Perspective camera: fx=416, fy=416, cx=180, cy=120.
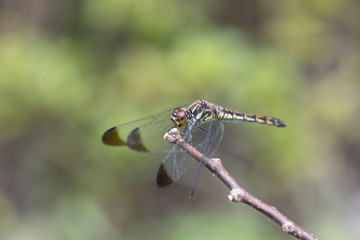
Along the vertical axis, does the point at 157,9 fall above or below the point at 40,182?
above

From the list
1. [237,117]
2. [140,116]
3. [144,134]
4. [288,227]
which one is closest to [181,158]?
[144,134]

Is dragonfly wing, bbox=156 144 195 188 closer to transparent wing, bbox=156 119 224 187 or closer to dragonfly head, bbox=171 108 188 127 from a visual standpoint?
transparent wing, bbox=156 119 224 187

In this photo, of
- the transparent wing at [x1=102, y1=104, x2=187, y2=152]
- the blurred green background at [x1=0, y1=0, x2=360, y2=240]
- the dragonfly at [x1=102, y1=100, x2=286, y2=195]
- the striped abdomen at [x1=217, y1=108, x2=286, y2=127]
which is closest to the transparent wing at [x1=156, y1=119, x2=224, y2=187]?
the dragonfly at [x1=102, y1=100, x2=286, y2=195]

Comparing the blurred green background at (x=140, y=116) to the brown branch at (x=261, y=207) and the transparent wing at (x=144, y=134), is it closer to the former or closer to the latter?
the transparent wing at (x=144, y=134)

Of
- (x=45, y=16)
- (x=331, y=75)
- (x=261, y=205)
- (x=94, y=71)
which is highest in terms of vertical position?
(x=331, y=75)

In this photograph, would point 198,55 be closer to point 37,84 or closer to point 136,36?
point 136,36

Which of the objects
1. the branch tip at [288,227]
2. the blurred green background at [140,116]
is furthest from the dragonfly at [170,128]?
the blurred green background at [140,116]

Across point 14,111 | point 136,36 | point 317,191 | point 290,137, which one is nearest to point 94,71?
point 136,36
